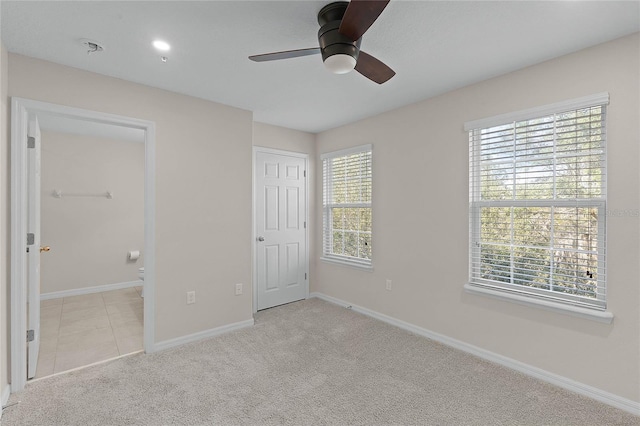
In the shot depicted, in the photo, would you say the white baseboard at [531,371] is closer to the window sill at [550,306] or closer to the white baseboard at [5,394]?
the window sill at [550,306]

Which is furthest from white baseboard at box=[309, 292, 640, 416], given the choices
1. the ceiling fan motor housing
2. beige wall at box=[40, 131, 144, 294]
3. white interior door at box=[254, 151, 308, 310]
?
beige wall at box=[40, 131, 144, 294]

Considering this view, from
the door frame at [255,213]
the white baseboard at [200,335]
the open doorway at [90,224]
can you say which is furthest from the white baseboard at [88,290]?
the white baseboard at [200,335]

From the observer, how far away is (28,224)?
2.40 m

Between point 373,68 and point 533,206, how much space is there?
1701 mm

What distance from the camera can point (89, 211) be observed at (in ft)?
15.9

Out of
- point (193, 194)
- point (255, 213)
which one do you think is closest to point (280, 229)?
point (255, 213)

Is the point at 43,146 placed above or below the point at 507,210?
above

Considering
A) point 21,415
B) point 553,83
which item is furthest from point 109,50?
point 553,83

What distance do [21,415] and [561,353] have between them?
3.72 metres

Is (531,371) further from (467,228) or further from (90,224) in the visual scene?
(90,224)

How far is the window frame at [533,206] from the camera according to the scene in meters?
2.20

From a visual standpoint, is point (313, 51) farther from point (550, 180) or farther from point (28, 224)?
point (28, 224)

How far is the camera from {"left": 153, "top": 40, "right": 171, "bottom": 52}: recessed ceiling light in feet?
7.01

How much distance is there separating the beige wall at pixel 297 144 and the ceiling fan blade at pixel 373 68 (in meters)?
2.30
